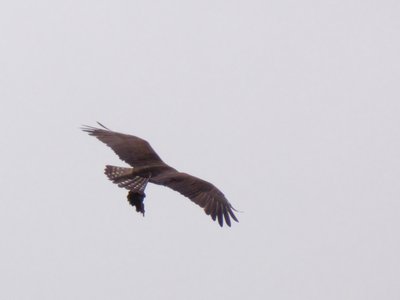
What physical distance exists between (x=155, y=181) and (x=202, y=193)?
0.86 meters

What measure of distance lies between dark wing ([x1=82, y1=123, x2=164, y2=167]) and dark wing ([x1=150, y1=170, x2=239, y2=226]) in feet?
3.29

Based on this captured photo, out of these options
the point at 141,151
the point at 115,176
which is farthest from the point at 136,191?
the point at 141,151

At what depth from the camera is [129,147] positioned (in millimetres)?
24984

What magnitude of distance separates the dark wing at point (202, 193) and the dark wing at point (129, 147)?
1.00m

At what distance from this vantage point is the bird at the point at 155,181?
2236 cm

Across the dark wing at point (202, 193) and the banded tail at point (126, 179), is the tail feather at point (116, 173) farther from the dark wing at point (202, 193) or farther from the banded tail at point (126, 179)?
the dark wing at point (202, 193)

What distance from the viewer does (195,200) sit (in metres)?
A: 22.9

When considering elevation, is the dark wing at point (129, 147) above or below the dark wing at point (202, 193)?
above

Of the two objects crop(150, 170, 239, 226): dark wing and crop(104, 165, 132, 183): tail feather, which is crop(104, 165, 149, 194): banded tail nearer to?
crop(104, 165, 132, 183): tail feather

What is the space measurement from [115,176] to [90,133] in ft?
8.43

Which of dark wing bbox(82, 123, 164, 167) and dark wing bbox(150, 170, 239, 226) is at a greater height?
dark wing bbox(82, 123, 164, 167)

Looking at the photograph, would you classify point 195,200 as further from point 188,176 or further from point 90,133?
point 90,133

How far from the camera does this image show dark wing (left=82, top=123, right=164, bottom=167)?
24438 millimetres

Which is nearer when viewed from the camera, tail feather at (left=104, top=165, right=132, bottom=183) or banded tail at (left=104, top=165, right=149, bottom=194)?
banded tail at (left=104, top=165, right=149, bottom=194)
